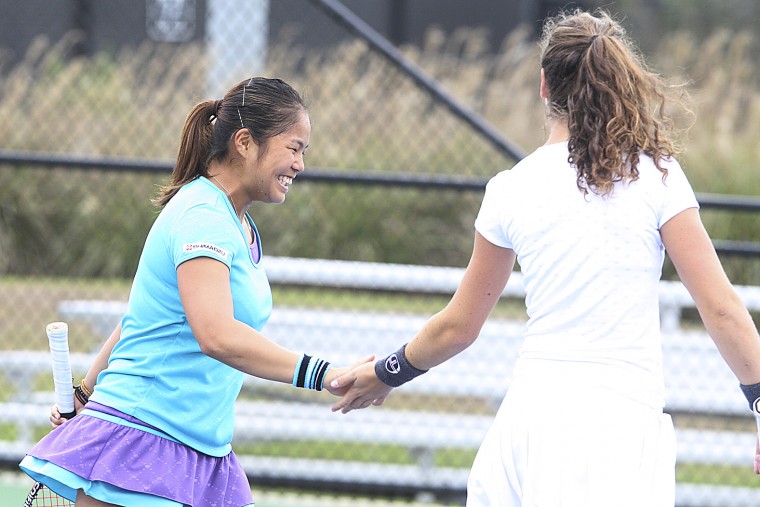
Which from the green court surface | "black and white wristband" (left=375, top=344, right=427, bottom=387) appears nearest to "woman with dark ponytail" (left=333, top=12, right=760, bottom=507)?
"black and white wristband" (left=375, top=344, right=427, bottom=387)

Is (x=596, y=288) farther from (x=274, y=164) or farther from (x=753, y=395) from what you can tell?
(x=274, y=164)

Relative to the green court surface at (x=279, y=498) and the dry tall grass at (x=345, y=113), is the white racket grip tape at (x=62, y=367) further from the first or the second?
the dry tall grass at (x=345, y=113)

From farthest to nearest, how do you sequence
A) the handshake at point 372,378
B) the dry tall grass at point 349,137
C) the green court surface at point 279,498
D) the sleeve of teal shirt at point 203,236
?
1. the dry tall grass at point 349,137
2. the green court surface at point 279,498
3. the handshake at point 372,378
4. the sleeve of teal shirt at point 203,236

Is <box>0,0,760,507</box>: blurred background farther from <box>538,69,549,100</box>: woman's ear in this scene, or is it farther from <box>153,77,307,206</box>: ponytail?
<box>538,69,549,100</box>: woman's ear

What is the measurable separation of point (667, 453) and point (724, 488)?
3008 mm

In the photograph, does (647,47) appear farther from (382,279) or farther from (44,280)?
(382,279)

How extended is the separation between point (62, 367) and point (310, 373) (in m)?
0.61

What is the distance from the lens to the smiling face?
2.78 m

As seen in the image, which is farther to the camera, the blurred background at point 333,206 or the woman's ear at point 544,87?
the blurred background at point 333,206

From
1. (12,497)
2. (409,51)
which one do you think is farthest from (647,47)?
(12,497)

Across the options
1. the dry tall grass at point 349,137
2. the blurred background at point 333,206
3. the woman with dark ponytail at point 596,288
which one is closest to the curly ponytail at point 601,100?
the woman with dark ponytail at point 596,288

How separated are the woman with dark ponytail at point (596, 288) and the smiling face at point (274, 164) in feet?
1.64

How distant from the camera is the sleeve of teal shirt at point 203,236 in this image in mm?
2564

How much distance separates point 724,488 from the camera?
5.34 m
